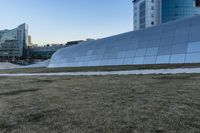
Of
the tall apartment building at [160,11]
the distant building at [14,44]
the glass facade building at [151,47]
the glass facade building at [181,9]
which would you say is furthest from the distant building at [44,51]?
the glass facade building at [151,47]

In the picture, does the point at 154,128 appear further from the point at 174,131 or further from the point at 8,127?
the point at 8,127

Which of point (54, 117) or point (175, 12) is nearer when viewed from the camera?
point (54, 117)

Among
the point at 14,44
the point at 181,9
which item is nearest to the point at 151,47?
the point at 181,9

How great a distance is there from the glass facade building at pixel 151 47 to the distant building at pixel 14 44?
11714 cm

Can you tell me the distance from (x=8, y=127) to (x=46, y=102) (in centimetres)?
321

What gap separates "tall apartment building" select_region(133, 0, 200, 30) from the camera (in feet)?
328

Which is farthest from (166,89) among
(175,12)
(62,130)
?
(175,12)

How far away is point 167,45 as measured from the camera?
107 feet

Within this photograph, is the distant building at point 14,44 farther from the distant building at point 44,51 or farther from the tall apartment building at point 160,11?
the tall apartment building at point 160,11

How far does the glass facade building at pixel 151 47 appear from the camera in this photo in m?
30.0

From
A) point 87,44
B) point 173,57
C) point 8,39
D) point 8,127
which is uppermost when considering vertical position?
point 8,39

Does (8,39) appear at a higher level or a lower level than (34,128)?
higher

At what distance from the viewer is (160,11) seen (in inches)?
4213

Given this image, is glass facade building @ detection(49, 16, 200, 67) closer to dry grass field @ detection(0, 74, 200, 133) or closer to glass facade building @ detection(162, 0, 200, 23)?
dry grass field @ detection(0, 74, 200, 133)
